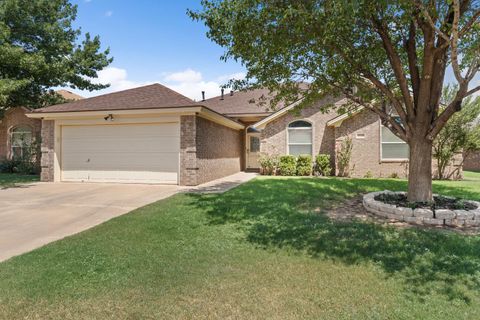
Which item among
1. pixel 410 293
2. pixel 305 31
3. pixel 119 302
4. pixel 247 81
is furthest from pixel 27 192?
pixel 410 293

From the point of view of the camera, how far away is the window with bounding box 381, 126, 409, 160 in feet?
47.6

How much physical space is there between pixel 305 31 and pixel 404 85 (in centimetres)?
281

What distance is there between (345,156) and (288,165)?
9.48 ft

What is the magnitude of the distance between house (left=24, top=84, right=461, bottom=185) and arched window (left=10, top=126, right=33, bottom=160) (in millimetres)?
6123

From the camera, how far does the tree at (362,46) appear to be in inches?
229

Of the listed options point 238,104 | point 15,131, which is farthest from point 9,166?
point 238,104

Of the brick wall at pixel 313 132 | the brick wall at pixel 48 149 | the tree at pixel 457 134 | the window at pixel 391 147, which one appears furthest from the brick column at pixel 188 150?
the tree at pixel 457 134

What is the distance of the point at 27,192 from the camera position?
32.5 ft

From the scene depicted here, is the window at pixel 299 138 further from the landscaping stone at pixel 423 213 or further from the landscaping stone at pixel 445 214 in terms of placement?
the landscaping stone at pixel 445 214

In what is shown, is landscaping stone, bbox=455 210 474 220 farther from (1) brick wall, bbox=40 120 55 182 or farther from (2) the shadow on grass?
(1) brick wall, bbox=40 120 55 182

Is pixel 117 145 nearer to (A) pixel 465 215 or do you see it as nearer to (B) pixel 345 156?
(B) pixel 345 156

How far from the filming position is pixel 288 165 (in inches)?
602

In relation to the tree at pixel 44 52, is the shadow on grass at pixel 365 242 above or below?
below

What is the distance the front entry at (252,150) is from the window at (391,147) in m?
7.56
